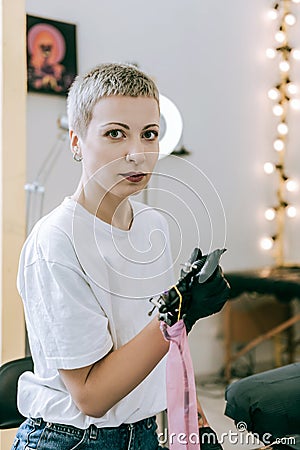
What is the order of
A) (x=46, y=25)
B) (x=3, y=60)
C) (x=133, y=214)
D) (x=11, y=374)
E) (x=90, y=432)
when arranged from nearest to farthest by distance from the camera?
1. (x=90, y=432)
2. (x=133, y=214)
3. (x=11, y=374)
4. (x=3, y=60)
5. (x=46, y=25)

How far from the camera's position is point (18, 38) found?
5.13 ft

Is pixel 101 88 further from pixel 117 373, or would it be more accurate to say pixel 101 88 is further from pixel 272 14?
pixel 272 14

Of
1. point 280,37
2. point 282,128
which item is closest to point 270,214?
point 282,128

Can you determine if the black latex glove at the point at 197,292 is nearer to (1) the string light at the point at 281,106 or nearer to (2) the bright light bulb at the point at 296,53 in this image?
(1) the string light at the point at 281,106

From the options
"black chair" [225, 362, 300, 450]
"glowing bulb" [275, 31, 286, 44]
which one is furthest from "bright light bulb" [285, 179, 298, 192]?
"black chair" [225, 362, 300, 450]

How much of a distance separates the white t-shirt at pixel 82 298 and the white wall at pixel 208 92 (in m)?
1.77

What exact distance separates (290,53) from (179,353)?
3.01m

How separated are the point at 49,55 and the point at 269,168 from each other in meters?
1.38

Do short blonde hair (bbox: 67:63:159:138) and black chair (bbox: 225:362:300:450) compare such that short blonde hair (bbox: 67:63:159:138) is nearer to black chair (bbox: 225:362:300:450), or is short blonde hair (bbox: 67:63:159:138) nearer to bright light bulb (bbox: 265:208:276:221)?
black chair (bbox: 225:362:300:450)

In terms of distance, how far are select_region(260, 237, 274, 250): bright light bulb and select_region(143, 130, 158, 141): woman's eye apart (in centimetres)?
268

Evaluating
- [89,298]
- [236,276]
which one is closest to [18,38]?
[89,298]

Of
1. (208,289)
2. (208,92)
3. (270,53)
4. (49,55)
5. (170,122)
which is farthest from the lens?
(270,53)

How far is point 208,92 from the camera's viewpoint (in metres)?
3.16

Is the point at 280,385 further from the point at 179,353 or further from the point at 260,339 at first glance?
the point at 260,339
